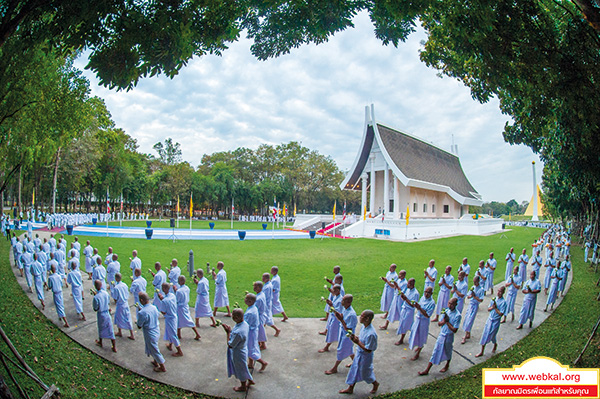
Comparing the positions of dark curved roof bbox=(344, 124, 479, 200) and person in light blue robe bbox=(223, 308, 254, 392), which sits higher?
dark curved roof bbox=(344, 124, 479, 200)

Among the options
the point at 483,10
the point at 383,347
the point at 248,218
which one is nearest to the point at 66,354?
the point at 383,347

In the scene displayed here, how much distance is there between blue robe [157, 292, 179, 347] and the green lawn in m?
2.90

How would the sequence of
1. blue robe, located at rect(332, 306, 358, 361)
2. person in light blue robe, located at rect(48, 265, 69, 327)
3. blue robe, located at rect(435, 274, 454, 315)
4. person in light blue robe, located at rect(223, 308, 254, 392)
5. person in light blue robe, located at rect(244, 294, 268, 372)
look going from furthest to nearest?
blue robe, located at rect(435, 274, 454, 315) → person in light blue robe, located at rect(48, 265, 69, 327) → blue robe, located at rect(332, 306, 358, 361) → person in light blue robe, located at rect(244, 294, 268, 372) → person in light blue robe, located at rect(223, 308, 254, 392)

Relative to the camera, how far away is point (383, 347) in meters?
6.55

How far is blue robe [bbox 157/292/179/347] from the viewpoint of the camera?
6027mm

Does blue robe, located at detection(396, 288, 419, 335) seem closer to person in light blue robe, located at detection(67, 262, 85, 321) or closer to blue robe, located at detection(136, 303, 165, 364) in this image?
blue robe, located at detection(136, 303, 165, 364)

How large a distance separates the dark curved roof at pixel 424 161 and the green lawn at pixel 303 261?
12.0 meters

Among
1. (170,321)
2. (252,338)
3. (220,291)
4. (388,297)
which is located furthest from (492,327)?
(170,321)

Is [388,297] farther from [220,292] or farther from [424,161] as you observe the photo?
[424,161]

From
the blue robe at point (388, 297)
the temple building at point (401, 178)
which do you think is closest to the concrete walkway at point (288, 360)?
the blue robe at point (388, 297)

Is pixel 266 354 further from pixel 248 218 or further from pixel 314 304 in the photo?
pixel 248 218

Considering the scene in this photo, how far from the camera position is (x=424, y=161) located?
39250 mm

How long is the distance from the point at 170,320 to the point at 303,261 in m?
9.96

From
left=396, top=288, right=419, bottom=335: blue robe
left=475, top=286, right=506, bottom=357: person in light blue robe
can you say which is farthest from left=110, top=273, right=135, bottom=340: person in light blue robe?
left=475, top=286, right=506, bottom=357: person in light blue robe
